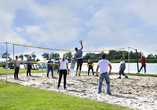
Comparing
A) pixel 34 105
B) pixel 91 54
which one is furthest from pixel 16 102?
pixel 91 54

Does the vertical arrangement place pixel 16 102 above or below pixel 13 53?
below

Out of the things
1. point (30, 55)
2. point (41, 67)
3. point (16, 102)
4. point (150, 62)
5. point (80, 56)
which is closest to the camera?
point (16, 102)

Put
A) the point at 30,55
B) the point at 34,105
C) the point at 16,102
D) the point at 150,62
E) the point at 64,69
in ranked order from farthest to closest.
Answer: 1. the point at 150,62
2. the point at 30,55
3. the point at 64,69
4. the point at 16,102
5. the point at 34,105

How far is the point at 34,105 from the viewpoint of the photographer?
4488 mm

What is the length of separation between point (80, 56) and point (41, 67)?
23382 millimetres

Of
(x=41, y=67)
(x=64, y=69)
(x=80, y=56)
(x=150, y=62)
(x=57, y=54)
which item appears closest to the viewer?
(x=64, y=69)

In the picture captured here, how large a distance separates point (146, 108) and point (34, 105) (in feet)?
11.4

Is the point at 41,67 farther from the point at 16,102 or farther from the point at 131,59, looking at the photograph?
the point at 16,102

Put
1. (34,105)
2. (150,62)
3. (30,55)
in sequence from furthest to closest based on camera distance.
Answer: (150,62)
(30,55)
(34,105)

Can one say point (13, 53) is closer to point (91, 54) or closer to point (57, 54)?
point (57, 54)

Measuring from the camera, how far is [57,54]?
49.7ft

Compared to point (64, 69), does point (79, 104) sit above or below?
below

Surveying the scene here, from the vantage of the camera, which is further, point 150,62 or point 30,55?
point 150,62

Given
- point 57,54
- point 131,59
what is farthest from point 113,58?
point 57,54
